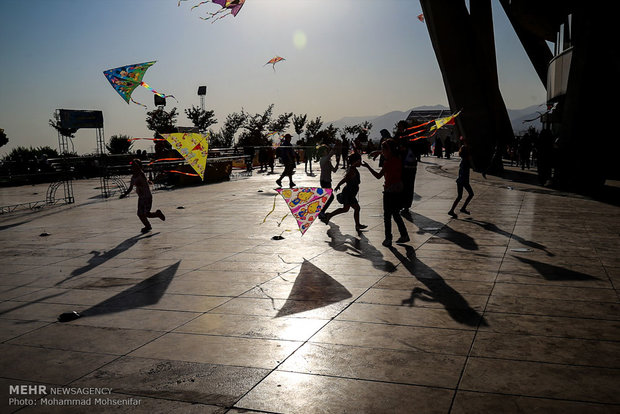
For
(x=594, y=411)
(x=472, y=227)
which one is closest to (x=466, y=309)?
(x=594, y=411)

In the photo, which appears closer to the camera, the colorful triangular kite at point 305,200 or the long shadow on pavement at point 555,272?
the long shadow on pavement at point 555,272

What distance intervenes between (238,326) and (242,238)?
5.19 metres

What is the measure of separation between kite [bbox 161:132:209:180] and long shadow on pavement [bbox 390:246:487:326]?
4.46 metres

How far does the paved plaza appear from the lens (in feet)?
12.4

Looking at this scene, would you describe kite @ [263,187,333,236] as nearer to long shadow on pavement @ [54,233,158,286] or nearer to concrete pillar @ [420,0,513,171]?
long shadow on pavement @ [54,233,158,286]

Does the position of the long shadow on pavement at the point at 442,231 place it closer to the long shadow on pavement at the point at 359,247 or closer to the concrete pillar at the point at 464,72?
the long shadow on pavement at the point at 359,247

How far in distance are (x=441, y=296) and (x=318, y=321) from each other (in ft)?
5.44

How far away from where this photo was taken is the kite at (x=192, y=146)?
9805 millimetres

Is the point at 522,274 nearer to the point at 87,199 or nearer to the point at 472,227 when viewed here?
the point at 472,227

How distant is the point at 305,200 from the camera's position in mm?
8719

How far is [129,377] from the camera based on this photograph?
164 inches

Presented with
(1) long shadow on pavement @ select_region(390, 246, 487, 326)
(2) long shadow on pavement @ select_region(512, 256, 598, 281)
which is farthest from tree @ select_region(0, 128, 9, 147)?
(2) long shadow on pavement @ select_region(512, 256, 598, 281)

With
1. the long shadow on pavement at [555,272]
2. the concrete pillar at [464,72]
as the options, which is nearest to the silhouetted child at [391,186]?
the long shadow on pavement at [555,272]

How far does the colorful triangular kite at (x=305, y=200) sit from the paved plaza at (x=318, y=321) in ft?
2.10
